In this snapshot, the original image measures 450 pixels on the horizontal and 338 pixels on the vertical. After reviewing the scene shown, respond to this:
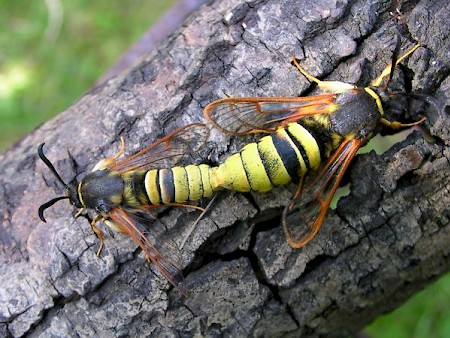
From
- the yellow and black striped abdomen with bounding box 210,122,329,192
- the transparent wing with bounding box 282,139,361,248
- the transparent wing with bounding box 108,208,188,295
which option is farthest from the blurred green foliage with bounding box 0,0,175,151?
the transparent wing with bounding box 282,139,361,248

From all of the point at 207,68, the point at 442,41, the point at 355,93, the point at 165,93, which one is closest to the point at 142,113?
the point at 165,93

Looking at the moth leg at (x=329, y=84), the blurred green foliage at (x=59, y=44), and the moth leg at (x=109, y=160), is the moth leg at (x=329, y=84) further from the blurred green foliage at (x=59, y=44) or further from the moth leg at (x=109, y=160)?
the blurred green foliage at (x=59, y=44)

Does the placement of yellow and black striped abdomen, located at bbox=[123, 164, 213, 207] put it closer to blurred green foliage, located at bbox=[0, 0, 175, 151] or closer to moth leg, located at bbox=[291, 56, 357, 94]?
moth leg, located at bbox=[291, 56, 357, 94]

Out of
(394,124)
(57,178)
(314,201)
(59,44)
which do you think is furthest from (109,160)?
(59,44)

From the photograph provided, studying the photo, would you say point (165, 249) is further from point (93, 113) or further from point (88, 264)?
point (93, 113)

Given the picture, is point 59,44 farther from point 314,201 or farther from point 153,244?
point 314,201

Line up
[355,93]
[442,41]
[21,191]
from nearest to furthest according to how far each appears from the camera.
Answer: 1. [442,41]
2. [355,93]
3. [21,191]
